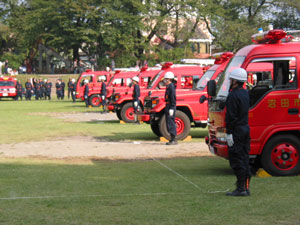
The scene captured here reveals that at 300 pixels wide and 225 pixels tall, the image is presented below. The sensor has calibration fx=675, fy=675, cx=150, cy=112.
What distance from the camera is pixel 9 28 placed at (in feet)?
270

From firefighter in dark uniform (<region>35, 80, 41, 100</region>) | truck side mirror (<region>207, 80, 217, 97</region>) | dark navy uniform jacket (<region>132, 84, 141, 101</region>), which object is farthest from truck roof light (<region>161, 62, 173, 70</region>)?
firefighter in dark uniform (<region>35, 80, 41, 100</region>)

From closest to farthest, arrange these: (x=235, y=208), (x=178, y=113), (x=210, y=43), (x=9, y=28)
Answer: (x=235, y=208) < (x=178, y=113) < (x=210, y=43) < (x=9, y=28)

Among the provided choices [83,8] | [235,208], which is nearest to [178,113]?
[235,208]

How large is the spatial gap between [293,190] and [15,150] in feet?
27.9

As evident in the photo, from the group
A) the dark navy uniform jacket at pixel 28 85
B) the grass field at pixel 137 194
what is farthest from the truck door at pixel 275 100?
the dark navy uniform jacket at pixel 28 85

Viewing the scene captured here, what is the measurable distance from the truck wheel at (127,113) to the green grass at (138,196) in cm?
1276

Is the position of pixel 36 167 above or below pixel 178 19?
below

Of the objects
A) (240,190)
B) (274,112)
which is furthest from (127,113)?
(240,190)

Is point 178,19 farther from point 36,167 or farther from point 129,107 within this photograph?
point 36,167

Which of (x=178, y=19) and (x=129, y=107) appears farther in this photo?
(x=178, y=19)

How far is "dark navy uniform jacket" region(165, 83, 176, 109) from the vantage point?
670 inches

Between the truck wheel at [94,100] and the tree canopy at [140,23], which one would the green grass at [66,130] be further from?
the tree canopy at [140,23]

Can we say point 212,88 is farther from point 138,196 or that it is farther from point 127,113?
point 127,113

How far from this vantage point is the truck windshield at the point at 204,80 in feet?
62.1
